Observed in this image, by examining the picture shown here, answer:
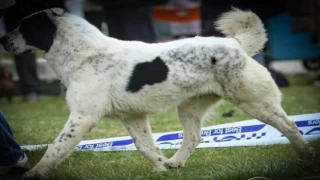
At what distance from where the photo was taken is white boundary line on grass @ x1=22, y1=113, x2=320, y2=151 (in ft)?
13.9

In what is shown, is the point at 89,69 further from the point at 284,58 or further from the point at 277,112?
the point at 284,58

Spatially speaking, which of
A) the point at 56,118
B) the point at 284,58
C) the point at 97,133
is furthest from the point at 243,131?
the point at 284,58

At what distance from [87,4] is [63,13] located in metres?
1.36

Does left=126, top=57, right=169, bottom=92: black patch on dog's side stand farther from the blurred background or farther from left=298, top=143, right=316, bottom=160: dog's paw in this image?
left=298, top=143, right=316, bottom=160: dog's paw

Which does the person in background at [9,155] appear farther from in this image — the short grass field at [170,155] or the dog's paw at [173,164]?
the dog's paw at [173,164]

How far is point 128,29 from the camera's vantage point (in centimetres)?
562

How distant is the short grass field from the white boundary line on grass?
7 centimetres

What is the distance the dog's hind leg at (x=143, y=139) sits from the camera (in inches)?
146

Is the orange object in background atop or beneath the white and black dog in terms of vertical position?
beneath

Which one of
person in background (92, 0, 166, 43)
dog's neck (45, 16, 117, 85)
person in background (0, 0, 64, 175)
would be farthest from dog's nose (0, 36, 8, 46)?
person in background (92, 0, 166, 43)

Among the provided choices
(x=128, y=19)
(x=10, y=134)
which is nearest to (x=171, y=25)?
(x=128, y=19)

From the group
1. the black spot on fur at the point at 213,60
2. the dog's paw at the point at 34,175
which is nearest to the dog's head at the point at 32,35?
the dog's paw at the point at 34,175

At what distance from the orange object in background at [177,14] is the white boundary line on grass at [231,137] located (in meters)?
4.84

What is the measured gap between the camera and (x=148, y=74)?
3438 mm
